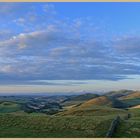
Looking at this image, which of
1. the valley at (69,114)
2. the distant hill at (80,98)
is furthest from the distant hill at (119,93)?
the distant hill at (80,98)

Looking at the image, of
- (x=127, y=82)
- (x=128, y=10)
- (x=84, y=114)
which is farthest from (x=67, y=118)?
(x=128, y=10)

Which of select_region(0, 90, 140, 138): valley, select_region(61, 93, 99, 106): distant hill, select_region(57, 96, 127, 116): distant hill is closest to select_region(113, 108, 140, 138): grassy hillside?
select_region(0, 90, 140, 138): valley

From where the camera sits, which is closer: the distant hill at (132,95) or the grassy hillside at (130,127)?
the grassy hillside at (130,127)

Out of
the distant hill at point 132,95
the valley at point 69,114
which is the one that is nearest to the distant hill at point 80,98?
the valley at point 69,114

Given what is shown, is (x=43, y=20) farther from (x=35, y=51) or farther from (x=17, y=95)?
(x=17, y=95)

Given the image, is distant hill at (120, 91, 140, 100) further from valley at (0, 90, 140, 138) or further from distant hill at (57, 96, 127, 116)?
distant hill at (57, 96, 127, 116)

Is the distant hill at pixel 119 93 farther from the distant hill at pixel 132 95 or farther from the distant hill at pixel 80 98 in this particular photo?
the distant hill at pixel 80 98

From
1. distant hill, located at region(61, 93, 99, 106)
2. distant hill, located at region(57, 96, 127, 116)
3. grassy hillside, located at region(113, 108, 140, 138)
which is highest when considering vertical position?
distant hill, located at region(61, 93, 99, 106)

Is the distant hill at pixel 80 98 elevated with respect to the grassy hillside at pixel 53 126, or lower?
elevated

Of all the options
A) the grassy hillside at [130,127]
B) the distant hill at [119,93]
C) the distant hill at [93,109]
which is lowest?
the grassy hillside at [130,127]

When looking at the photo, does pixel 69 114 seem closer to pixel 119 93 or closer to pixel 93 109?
pixel 93 109

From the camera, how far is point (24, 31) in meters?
10.0

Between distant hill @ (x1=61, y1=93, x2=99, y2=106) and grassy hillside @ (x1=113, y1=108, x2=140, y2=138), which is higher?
distant hill @ (x1=61, y1=93, x2=99, y2=106)

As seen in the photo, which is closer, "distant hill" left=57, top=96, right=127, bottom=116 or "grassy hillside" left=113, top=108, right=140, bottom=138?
"grassy hillside" left=113, top=108, right=140, bottom=138
